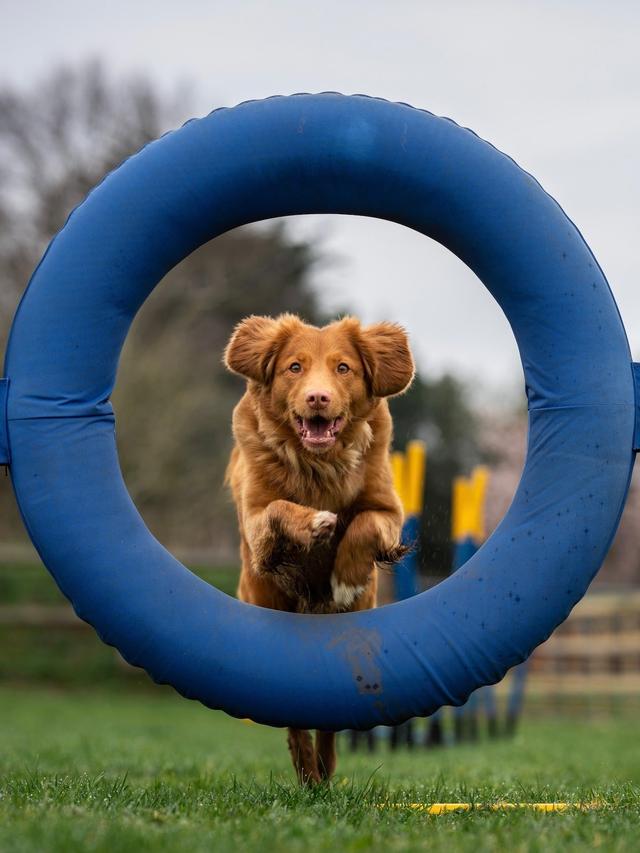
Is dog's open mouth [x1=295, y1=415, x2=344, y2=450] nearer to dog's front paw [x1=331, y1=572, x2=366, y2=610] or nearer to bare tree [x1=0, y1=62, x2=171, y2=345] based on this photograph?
dog's front paw [x1=331, y1=572, x2=366, y2=610]

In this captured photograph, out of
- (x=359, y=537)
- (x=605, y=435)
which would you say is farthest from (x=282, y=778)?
(x=605, y=435)

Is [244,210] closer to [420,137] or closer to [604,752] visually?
[420,137]

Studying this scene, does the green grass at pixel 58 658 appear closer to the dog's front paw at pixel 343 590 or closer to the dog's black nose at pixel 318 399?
the dog's front paw at pixel 343 590

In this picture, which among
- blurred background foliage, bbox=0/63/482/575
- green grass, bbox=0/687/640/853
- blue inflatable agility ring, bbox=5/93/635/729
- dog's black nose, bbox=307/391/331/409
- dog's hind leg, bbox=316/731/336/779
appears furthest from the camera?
blurred background foliage, bbox=0/63/482/575

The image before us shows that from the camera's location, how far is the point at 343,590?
4.21 meters

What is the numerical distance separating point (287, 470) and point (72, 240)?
1.08 meters

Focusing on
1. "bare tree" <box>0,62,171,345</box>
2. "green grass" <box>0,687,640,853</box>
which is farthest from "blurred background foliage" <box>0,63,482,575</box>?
"green grass" <box>0,687,640,853</box>

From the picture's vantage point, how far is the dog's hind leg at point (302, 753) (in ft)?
14.9

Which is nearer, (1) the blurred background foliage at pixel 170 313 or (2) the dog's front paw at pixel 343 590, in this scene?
(2) the dog's front paw at pixel 343 590

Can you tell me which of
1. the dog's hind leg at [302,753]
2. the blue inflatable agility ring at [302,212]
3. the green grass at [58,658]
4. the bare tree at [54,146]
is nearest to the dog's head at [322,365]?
the blue inflatable agility ring at [302,212]

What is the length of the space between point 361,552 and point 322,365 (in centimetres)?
65

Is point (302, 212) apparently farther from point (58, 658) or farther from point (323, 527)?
point (58, 658)

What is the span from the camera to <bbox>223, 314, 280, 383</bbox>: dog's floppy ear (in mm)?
4312

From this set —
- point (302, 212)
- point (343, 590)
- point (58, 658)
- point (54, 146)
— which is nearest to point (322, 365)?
point (302, 212)
